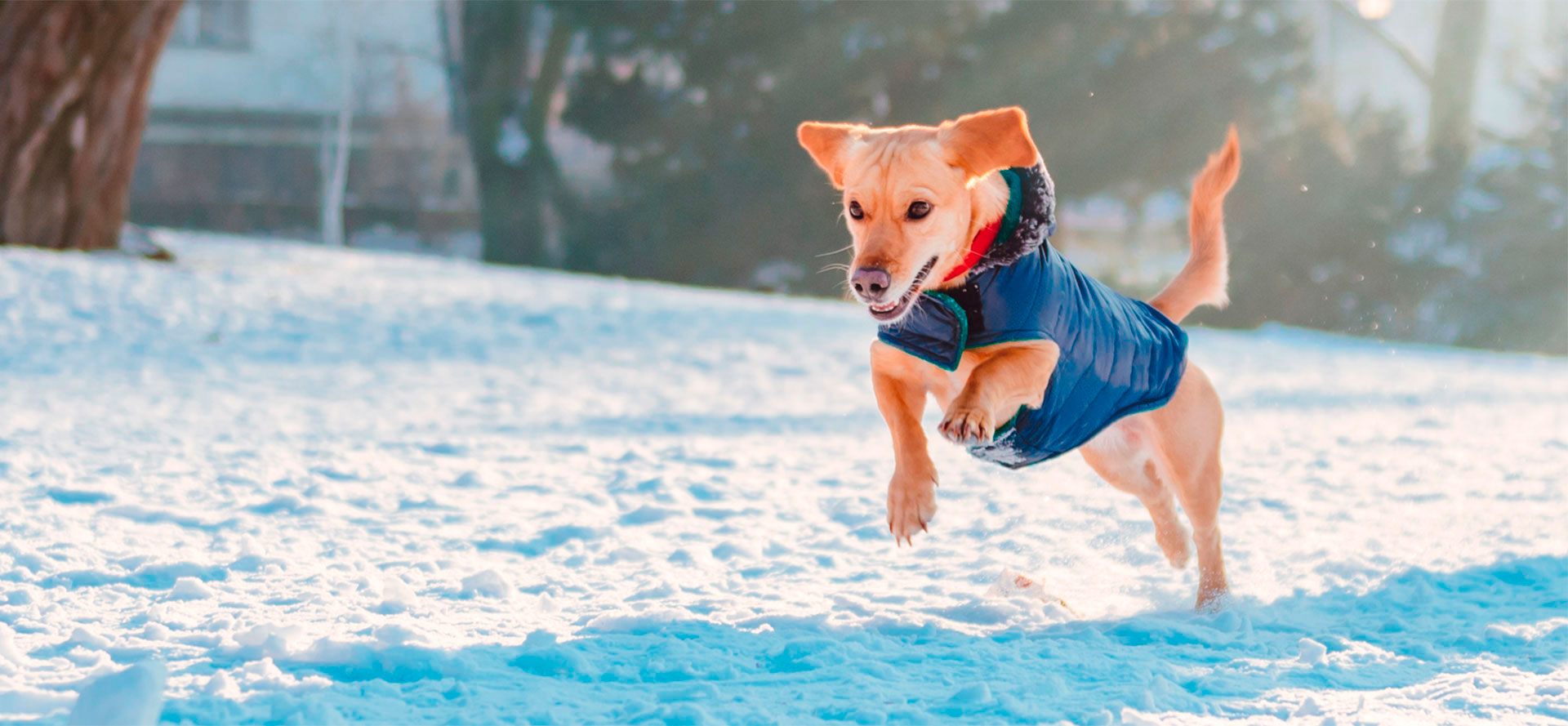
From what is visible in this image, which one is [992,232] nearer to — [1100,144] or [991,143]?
[991,143]

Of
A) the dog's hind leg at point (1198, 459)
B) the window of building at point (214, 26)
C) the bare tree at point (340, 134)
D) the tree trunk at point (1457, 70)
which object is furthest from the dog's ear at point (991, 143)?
the window of building at point (214, 26)

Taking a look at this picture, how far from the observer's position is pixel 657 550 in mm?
4246

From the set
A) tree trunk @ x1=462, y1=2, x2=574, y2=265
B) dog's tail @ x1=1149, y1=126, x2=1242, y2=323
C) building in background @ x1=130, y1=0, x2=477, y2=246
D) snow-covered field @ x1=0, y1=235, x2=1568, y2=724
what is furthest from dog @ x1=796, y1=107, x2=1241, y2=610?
building in background @ x1=130, y1=0, x2=477, y2=246

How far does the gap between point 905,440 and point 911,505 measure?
0.17 metres

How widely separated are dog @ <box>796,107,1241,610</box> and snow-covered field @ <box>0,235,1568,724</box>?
1.57 ft

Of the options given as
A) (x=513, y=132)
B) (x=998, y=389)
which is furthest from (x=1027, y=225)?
(x=513, y=132)

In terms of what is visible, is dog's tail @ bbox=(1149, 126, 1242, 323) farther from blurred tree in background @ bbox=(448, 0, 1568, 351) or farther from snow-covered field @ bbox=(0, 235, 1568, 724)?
blurred tree in background @ bbox=(448, 0, 1568, 351)

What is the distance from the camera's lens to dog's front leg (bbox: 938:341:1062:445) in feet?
9.32

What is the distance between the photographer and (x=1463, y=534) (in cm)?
467

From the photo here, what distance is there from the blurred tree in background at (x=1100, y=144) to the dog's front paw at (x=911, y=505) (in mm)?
14710

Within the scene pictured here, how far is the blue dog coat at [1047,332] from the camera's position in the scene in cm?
→ 302

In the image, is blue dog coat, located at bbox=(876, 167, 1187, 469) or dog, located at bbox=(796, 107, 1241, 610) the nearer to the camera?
dog, located at bbox=(796, 107, 1241, 610)

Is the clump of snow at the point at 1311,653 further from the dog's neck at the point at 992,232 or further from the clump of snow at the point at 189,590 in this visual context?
the clump of snow at the point at 189,590

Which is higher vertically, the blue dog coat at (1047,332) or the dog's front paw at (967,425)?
the blue dog coat at (1047,332)
